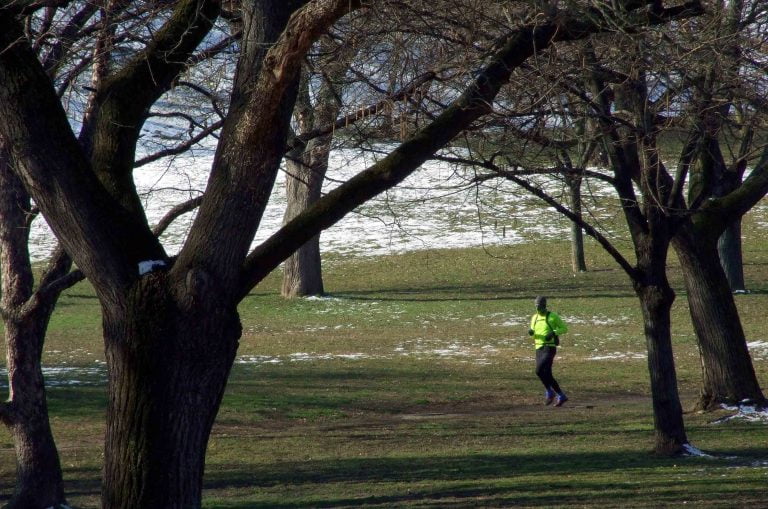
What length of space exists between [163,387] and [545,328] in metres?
10.8

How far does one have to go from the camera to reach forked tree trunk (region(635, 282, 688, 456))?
970 cm

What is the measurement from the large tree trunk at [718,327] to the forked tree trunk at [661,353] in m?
3.09

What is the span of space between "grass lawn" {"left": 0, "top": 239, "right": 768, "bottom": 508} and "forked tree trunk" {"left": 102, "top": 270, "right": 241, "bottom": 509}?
3.59 metres

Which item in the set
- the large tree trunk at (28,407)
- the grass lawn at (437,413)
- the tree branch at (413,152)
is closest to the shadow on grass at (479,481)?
the grass lawn at (437,413)

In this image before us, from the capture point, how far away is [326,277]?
131ft

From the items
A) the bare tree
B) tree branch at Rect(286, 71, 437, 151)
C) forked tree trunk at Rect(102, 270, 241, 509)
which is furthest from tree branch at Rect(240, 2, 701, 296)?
tree branch at Rect(286, 71, 437, 151)

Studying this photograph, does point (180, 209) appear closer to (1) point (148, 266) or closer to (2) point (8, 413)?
(1) point (148, 266)

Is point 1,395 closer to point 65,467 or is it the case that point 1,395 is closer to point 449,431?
point 65,467

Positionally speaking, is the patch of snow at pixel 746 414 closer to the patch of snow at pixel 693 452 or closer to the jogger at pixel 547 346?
the patch of snow at pixel 693 452

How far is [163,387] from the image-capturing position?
205 inches

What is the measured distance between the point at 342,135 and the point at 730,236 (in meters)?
23.4

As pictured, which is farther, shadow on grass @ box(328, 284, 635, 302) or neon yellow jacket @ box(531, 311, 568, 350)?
shadow on grass @ box(328, 284, 635, 302)

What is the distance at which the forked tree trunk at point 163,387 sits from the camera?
520cm

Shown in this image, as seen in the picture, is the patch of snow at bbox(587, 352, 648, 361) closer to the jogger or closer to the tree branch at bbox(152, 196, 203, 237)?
the jogger
